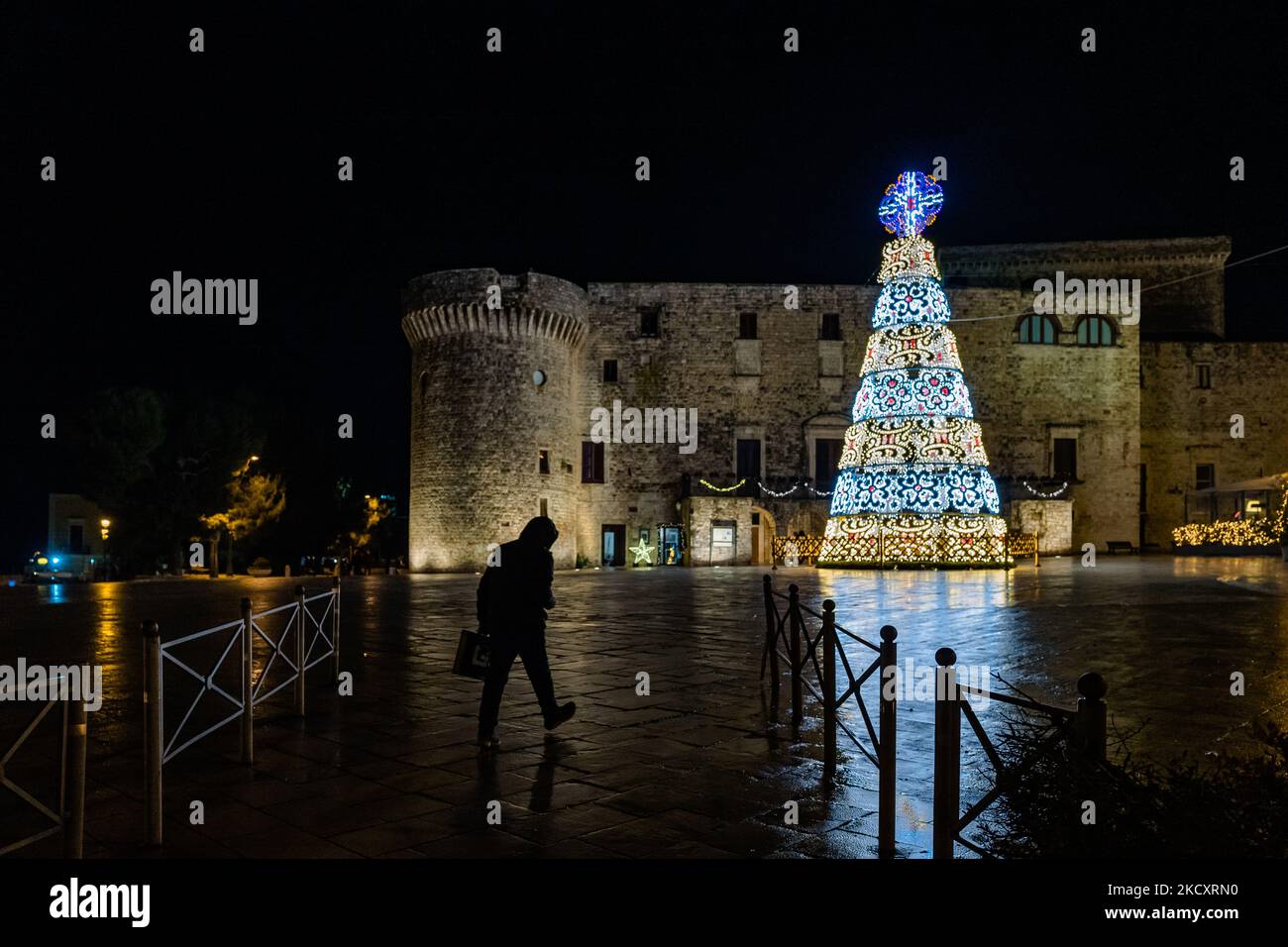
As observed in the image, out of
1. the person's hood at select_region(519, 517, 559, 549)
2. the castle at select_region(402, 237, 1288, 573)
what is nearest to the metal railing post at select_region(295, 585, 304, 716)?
the person's hood at select_region(519, 517, 559, 549)

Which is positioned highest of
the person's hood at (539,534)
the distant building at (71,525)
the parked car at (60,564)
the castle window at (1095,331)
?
the castle window at (1095,331)

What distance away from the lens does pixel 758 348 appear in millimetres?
31516

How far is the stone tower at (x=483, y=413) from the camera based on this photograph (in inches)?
1113

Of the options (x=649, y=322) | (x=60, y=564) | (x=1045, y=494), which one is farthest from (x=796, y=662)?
(x=60, y=564)

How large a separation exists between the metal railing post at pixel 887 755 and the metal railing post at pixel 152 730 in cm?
274

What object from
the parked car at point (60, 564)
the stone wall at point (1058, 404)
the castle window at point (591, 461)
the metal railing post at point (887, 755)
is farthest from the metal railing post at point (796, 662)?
the parked car at point (60, 564)

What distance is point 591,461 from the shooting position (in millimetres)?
31203

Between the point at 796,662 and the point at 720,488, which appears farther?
the point at 720,488

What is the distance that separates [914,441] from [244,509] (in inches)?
873

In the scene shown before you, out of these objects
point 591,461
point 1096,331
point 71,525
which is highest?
point 1096,331

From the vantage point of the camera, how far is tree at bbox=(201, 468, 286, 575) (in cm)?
3039

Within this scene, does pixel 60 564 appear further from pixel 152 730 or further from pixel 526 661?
pixel 152 730

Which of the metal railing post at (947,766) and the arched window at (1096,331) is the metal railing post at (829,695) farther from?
the arched window at (1096,331)
